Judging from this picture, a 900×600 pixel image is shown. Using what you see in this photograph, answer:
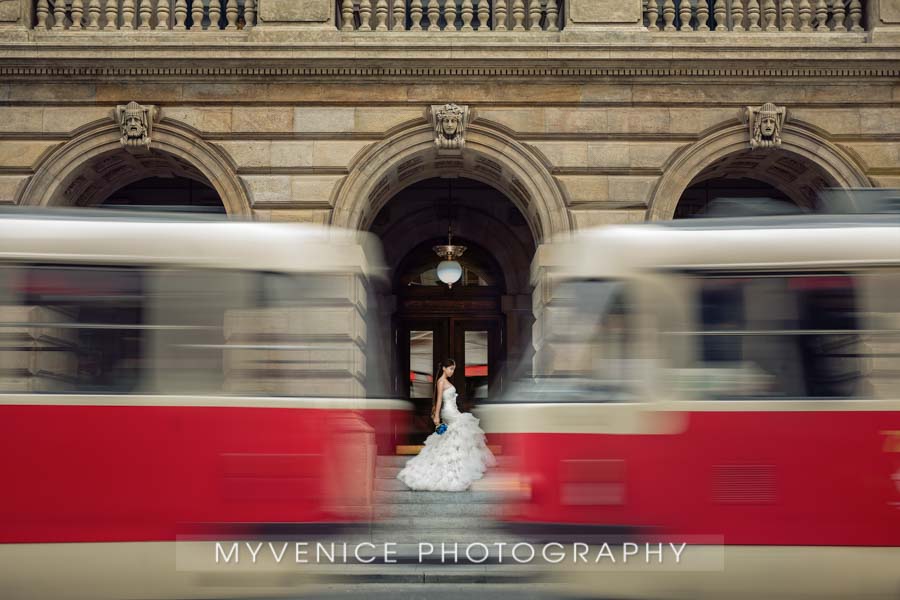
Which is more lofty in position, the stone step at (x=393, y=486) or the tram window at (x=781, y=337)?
the stone step at (x=393, y=486)

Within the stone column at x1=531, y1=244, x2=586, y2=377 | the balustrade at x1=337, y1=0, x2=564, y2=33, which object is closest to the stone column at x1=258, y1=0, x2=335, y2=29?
the balustrade at x1=337, y1=0, x2=564, y2=33

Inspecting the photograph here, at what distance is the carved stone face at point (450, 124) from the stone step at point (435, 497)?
17.0 feet

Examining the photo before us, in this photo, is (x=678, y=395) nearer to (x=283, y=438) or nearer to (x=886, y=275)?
(x=886, y=275)

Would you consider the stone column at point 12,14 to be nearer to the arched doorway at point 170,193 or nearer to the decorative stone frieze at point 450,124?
the arched doorway at point 170,193

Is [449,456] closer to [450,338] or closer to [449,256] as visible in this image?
[449,256]

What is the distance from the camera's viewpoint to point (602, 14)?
14070 mm

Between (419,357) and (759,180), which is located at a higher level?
(759,180)

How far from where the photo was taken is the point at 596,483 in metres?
7.12

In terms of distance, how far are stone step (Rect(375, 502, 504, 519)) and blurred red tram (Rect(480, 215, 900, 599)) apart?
5.53m

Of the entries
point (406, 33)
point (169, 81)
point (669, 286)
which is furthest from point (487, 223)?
point (669, 286)

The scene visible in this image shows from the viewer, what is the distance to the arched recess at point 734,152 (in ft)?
45.8

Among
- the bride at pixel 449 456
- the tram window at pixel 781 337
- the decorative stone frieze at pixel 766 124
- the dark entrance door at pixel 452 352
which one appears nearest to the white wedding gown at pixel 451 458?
the bride at pixel 449 456

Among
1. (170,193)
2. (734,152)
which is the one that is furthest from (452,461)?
(170,193)

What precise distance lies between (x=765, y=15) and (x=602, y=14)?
8.18 ft
